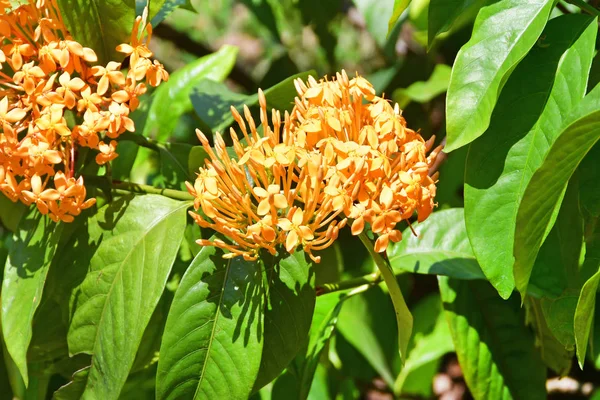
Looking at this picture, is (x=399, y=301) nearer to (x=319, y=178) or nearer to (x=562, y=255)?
(x=319, y=178)

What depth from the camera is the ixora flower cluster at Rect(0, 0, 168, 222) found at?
102 cm

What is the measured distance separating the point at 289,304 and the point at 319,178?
24 cm

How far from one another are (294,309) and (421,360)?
0.81 meters

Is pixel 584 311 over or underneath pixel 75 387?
over

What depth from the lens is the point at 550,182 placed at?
2.67 feet

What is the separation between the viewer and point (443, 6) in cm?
105

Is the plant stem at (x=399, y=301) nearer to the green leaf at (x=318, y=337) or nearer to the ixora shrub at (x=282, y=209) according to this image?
the ixora shrub at (x=282, y=209)

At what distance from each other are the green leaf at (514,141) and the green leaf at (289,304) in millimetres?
259

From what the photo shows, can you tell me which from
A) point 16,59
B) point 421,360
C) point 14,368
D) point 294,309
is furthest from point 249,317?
point 421,360

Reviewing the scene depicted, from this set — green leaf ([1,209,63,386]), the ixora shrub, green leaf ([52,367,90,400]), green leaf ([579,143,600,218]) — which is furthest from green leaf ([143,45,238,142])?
green leaf ([579,143,600,218])

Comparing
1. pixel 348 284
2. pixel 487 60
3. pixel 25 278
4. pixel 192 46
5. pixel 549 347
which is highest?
pixel 487 60

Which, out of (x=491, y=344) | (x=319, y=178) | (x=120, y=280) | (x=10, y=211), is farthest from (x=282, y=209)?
(x=10, y=211)

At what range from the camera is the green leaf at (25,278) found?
42.8 inches

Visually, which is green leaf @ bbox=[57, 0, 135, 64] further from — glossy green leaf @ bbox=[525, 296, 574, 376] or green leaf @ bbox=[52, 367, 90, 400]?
glossy green leaf @ bbox=[525, 296, 574, 376]
